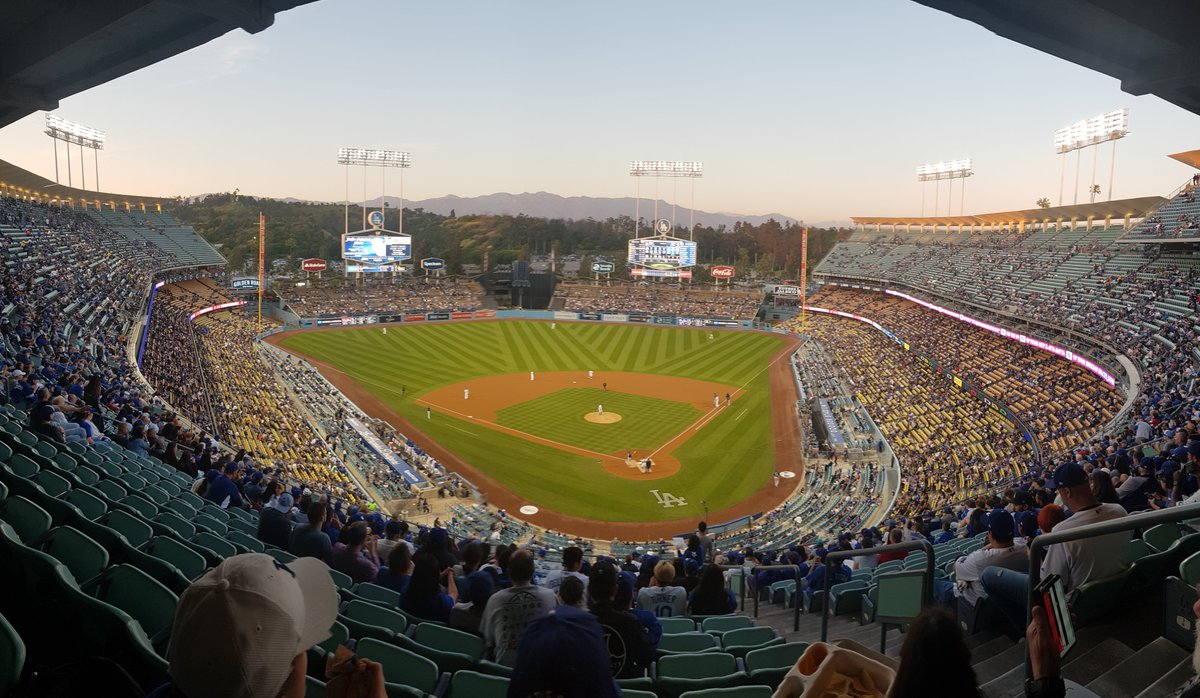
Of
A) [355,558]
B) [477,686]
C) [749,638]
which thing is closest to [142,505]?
[355,558]

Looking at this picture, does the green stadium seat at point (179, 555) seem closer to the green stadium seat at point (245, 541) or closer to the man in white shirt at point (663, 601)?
the green stadium seat at point (245, 541)

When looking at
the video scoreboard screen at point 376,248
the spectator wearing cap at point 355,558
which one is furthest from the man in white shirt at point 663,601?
the video scoreboard screen at point 376,248

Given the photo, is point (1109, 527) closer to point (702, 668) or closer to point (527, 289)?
point (702, 668)

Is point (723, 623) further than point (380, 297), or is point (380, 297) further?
point (380, 297)

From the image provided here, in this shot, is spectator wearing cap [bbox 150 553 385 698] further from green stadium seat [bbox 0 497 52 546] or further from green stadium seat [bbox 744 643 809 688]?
green stadium seat [bbox 0 497 52 546]

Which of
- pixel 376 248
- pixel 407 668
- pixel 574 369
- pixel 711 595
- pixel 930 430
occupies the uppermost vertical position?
pixel 376 248

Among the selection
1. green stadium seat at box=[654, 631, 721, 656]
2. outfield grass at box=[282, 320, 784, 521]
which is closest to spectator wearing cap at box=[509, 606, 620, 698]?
green stadium seat at box=[654, 631, 721, 656]
